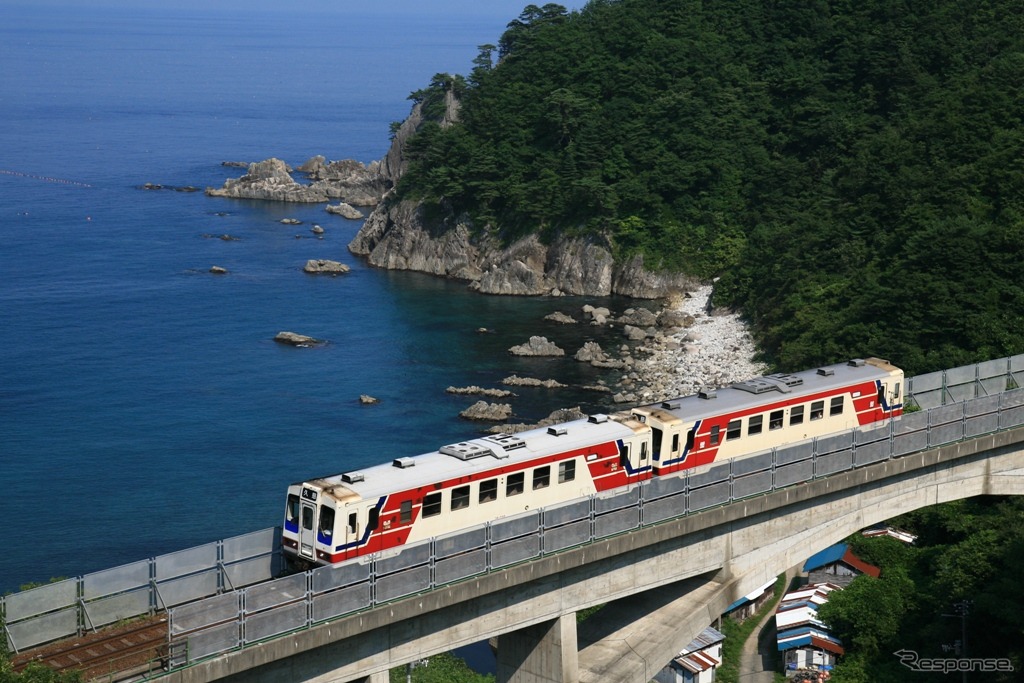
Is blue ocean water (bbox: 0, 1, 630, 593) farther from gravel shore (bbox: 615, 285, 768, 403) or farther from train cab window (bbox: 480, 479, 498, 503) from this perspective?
train cab window (bbox: 480, 479, 498, 503)

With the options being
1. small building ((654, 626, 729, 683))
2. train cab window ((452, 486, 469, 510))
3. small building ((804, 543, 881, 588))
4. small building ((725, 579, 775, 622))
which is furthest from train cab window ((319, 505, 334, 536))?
small building ((804, 543, 881, 588))

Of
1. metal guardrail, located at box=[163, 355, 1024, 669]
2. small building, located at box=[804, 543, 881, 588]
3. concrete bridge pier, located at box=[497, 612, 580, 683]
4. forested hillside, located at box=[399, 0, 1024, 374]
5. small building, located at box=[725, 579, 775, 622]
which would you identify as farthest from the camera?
forested hillside, located at box=[399, 0, 1024, 374]

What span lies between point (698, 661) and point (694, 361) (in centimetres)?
4142

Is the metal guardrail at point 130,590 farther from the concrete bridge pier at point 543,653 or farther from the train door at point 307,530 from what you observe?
the concrete bridge pier at point 543,653

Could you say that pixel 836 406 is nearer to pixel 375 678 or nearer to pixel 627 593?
pixel 627 593

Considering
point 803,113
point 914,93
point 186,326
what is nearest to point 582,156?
point 803,113

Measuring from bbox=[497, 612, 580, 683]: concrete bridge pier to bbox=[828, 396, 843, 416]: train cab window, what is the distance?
14.0 metres

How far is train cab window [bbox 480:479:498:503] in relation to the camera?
34188mm

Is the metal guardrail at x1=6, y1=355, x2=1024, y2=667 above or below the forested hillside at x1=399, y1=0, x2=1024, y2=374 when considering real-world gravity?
below

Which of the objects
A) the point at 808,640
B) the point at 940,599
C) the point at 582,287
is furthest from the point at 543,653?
the point at 582,287

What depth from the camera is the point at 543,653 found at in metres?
32.8

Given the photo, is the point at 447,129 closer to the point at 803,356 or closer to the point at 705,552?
the point at 803,356

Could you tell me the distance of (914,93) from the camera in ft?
367

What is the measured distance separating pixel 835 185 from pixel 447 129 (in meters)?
40.2
